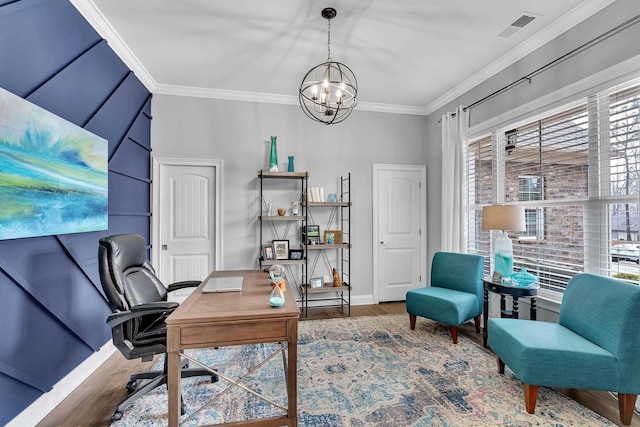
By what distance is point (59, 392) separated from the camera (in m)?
2.06

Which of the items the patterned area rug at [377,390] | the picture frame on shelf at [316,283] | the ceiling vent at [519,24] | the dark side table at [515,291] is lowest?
the patterned area rug at [377,390]

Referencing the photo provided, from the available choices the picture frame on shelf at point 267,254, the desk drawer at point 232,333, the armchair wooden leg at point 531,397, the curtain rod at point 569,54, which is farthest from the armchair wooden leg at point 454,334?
the curtain rod at point 569,54

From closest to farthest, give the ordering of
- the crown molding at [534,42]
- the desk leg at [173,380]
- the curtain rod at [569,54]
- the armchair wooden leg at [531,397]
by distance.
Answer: the desk leg at [173,380], the armchair wooden leg at [531,397], the curtain rod at [569,54], the crown molding at [534,42]

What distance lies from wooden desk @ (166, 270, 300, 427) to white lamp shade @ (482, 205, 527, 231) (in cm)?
202

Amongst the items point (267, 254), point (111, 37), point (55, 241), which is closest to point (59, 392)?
point (55, 241)

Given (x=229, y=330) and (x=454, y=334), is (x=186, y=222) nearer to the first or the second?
(x=229, y=330)

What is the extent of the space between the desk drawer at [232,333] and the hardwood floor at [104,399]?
95 cm

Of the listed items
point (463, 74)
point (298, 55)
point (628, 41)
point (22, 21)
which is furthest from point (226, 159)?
point (628, 41)

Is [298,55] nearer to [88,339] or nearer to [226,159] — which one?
[226,159]

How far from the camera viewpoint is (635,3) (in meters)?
2.06

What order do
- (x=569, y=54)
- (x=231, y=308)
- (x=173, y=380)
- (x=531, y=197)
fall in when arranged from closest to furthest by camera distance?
(x=173, y=380)
(x=231, y=308)
(x=569, y=54)
(x=531, y=197)

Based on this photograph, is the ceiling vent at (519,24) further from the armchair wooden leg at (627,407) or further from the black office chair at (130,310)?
the black office chair at (130,310)

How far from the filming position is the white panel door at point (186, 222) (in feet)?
12.6

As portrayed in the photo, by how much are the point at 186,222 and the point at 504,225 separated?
11.6 ft
